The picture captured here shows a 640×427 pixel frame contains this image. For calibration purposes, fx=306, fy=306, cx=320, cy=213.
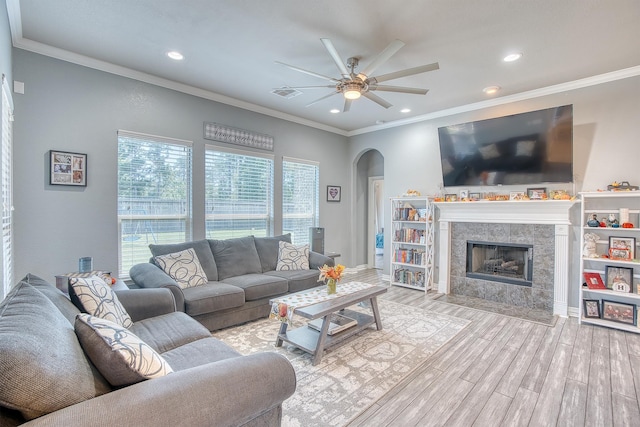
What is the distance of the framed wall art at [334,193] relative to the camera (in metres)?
6.04

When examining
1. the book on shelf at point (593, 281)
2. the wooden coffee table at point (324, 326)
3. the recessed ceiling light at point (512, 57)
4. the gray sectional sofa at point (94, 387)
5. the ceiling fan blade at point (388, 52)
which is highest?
the recessed ceiling light at point (512, 57)

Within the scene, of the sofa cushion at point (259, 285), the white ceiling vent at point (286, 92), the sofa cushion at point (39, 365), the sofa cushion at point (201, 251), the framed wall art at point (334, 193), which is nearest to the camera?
the sofa cushion at point (39, 365)

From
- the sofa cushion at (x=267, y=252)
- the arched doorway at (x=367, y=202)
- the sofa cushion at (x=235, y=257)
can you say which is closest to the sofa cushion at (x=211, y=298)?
the sofa cushion at (x=235, y=257)

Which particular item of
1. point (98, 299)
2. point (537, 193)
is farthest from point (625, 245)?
point (98, 299)

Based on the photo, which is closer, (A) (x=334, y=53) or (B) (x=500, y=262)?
(A) (x=334, y=53)

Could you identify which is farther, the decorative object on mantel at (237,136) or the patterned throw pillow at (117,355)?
the decorative object on mantel at (237,136)

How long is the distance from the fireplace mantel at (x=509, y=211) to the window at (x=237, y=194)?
2.80 metres

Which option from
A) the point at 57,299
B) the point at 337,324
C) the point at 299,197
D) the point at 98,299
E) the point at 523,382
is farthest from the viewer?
the point at 299,197

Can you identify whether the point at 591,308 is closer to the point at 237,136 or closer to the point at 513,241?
the point at 513,241

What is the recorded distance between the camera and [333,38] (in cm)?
281

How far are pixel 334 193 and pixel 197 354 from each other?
182 inches

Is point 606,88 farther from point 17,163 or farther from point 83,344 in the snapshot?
point 17,163

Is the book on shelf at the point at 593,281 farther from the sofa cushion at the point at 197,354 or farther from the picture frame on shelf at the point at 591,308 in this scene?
the sofa cushion at the point at 197,354

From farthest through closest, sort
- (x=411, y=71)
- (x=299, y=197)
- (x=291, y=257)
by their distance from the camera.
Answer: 1. (x=299, y=197)
2. (x=291, y=257)
3. (x=411, y=71)
